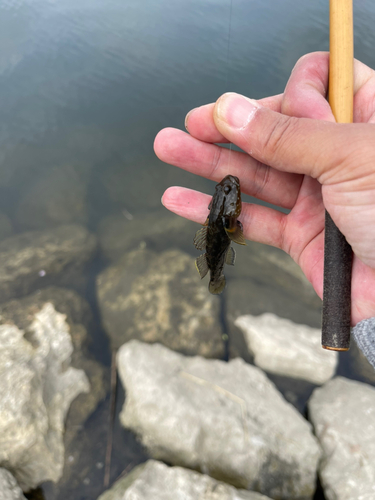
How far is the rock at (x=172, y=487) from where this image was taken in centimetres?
336

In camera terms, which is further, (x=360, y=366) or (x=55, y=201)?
(x=55, y=201)

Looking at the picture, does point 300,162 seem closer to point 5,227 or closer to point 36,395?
point 36,395

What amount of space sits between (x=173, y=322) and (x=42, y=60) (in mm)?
9380

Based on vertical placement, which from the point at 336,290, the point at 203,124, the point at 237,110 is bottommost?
the point at 336,290

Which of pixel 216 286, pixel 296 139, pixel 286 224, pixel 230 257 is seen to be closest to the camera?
pixel 296 139

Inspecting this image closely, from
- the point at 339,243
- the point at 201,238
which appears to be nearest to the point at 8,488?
the point at 201,238

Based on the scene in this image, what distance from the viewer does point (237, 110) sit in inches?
115

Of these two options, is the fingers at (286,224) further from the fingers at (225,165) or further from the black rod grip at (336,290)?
the black rod grip at (336,290)

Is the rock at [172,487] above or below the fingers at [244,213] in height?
below

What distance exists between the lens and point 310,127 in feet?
8.67

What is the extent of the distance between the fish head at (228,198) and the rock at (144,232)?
11.0ft

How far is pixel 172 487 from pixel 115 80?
32.7 ft

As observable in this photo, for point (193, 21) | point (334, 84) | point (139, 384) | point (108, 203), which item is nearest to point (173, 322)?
point (139, 384)

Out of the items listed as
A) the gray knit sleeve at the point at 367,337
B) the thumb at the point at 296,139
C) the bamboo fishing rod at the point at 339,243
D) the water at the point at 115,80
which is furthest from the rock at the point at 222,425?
the thumb at the point at 296,139
